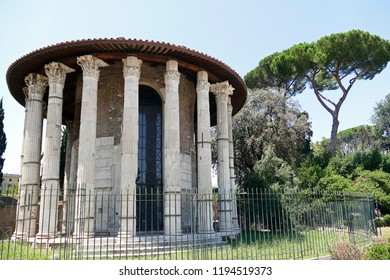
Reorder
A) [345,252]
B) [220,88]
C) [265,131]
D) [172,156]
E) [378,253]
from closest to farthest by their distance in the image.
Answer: [378,253]
[345,252]
[172,156]
[220,88]
[265,131]

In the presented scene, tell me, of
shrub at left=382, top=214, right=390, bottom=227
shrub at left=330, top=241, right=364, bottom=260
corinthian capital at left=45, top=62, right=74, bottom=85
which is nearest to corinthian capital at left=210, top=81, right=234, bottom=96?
corinthian capital at left=45, top=62, right=74, bottom=85

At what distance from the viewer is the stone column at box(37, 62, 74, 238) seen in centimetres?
1099

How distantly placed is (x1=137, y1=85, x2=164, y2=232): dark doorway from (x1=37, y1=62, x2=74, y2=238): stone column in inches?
114

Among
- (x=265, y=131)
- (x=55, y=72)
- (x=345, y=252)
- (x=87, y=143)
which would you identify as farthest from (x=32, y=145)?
(x=265, y=131)

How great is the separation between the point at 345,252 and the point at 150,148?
7812 mm

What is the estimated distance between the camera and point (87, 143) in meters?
11.0

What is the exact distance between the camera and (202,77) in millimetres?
13547

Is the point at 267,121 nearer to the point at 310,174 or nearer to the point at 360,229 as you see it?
the point at 310,174

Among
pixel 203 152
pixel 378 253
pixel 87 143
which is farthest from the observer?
pixel 203 152

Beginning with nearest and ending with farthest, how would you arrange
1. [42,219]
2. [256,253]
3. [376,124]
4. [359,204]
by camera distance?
1. [256,253]
2. [42,219]
3. [359,204]
4. [376,124]

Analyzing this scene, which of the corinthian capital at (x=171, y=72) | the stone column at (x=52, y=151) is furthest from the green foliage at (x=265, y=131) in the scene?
the stone column at (x=52, y=151)

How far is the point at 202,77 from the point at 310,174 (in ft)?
41.5

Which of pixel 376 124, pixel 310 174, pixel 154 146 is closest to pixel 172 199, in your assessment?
pixel 154 146

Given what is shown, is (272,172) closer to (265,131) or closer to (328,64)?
(265,131)
